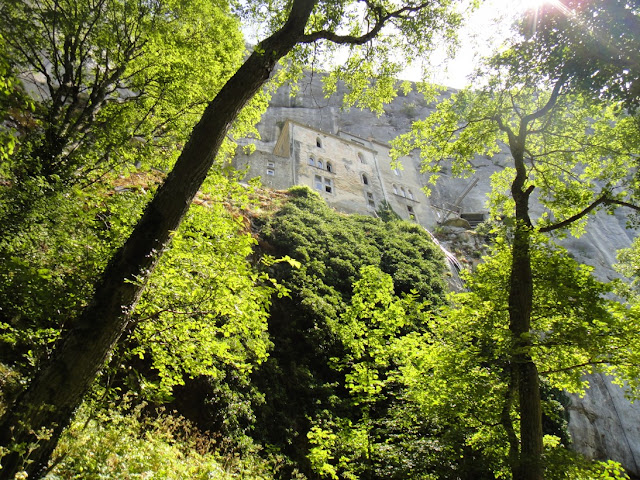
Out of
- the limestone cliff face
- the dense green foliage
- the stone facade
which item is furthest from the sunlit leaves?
the stone facade

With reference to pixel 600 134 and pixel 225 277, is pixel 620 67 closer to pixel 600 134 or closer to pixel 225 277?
pixel 600 134

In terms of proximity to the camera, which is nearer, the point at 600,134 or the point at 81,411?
the point at 81,411

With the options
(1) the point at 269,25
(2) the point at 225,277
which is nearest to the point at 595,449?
(2) the point at 225,277

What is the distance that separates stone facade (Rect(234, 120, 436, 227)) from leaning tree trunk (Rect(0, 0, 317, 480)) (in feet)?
73.2

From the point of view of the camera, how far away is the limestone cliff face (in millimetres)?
18500

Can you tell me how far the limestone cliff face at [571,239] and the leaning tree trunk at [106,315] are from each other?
8.56ft

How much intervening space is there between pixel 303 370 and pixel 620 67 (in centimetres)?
1127

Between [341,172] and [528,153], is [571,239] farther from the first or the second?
[528,153]

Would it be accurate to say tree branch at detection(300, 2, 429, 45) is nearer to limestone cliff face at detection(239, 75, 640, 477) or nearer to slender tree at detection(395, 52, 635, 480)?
limestone cliff face at detection(239, 75, 640, 477)

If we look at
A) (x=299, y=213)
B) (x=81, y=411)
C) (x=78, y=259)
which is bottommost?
(x=81, y=411)

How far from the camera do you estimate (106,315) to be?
3.37 meters

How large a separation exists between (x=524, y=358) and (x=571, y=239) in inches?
1548

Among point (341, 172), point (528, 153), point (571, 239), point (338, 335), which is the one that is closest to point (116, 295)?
point (338, 335)

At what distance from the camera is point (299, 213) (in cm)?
1962
